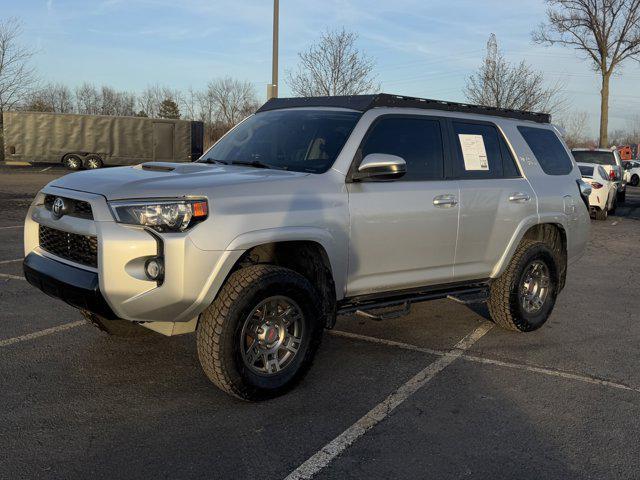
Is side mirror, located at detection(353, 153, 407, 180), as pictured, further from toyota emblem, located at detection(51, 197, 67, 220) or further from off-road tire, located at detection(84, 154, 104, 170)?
off-road tire, located at detection(84, 154, 104, 170)

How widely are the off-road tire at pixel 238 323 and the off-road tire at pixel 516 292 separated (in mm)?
2317

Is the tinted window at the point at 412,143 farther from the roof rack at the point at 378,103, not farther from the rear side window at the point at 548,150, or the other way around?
the rear side window at the point at 548,150

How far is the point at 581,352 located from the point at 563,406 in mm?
1365

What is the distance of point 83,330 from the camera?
17.6 feet

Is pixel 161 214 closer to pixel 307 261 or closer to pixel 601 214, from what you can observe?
pixel 307 261

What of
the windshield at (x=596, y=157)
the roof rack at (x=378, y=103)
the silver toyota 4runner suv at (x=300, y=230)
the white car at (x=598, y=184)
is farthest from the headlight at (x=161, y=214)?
the windshield at (x=596, y=157)

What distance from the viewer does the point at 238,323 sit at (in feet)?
12.4

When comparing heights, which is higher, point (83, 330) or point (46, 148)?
point (46, 148)

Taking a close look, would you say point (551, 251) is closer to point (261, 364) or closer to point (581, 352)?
point (581, 352)

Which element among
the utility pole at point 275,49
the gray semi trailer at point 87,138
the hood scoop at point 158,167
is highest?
the utility pole at point 275,49

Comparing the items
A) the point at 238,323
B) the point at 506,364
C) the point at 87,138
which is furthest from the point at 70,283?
the point at 87,138

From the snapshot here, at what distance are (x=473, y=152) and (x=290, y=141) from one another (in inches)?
64.0

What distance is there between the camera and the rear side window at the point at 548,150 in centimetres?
600

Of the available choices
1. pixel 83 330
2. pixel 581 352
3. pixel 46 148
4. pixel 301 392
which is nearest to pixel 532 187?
pixel 581 352
